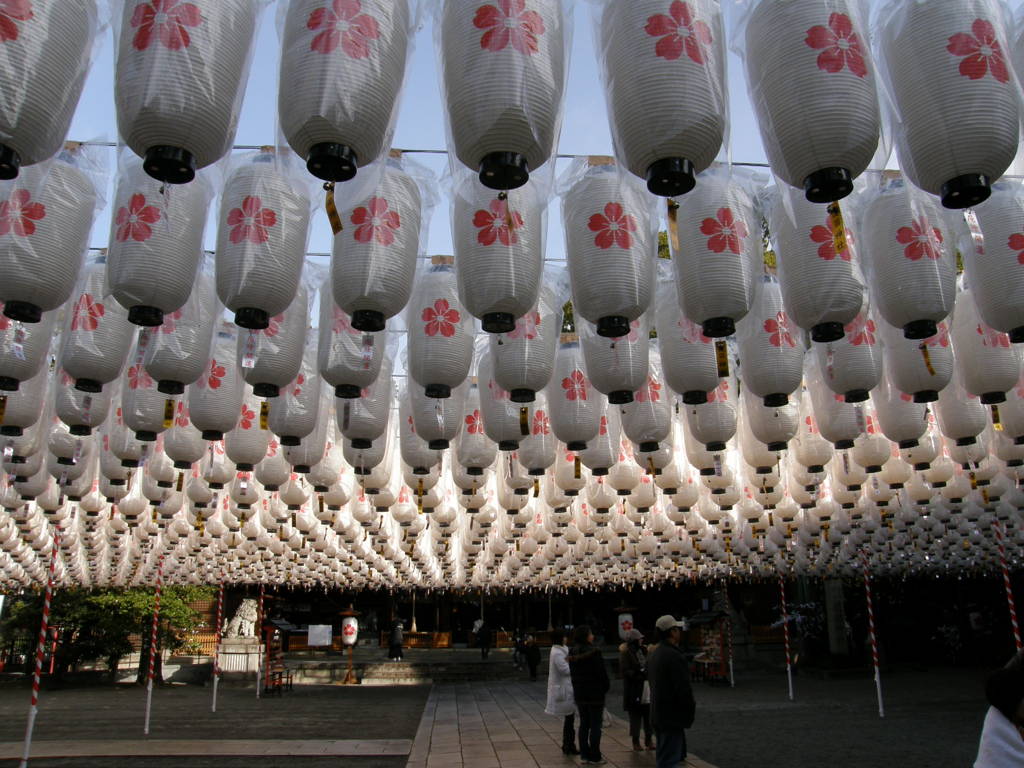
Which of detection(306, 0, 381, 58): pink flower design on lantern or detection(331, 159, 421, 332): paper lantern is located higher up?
detection(306, 0, 381, 58): pink flower design on lantern

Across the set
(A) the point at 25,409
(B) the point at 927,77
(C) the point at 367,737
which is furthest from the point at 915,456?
(A) the point at 25,409

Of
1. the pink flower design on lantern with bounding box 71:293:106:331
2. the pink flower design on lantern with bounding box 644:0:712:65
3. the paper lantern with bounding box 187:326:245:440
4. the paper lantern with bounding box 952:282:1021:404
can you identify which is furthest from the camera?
the paper lantern with bounding box 187:326:245:440

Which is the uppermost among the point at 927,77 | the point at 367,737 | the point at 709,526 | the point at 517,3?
the point at 517,3

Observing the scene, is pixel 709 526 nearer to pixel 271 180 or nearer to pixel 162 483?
pixel 162 483

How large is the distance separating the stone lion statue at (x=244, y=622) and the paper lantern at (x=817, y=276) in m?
33.1

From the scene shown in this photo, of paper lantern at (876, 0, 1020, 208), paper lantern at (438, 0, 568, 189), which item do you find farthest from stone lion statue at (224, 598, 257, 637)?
paper lantern at (876, 0, 1020, 208)

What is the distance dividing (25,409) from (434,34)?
535 cm

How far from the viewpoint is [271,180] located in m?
4.76

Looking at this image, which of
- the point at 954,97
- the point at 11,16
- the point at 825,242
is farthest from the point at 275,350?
the point at 954,97

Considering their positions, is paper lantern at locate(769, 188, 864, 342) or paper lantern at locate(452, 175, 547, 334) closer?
paper lantern at locate(452, 175, 547, 334)

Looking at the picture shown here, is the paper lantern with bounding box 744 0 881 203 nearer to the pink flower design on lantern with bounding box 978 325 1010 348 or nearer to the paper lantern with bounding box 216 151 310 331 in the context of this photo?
the paper lantern with bounding box 216 151 310 331

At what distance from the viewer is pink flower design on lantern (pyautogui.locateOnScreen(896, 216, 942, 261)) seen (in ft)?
15.6

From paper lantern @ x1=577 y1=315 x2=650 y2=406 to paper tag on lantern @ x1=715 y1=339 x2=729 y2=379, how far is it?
52 cm

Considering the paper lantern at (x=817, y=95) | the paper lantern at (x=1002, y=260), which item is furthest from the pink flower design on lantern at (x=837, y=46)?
the paper lantern at (x=1002, y=260)
